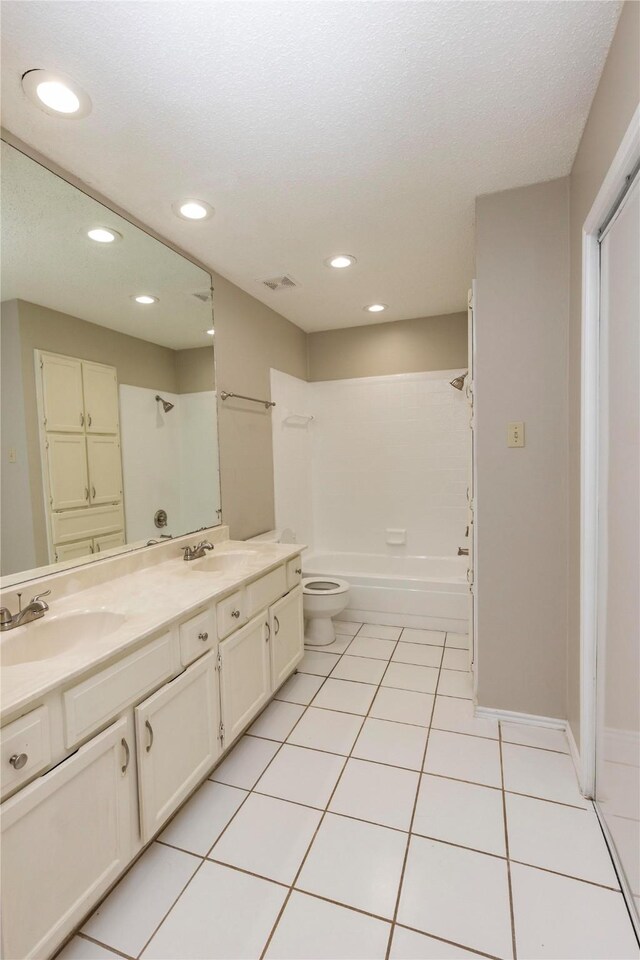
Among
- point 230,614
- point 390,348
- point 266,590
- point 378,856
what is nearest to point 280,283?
point 390,348

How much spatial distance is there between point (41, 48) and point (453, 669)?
3139mm

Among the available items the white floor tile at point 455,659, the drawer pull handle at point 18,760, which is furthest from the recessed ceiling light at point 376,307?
the drawer pull handle at point 18,760

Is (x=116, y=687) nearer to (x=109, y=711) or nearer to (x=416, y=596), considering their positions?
(x=109, y=711)

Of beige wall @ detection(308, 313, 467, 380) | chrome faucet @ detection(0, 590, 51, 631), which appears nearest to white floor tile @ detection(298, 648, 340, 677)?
chrome faucet @ detection(0, 590, 51, 631)

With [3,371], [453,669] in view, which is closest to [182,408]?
[3,371]

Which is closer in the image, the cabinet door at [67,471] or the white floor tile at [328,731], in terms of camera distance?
the cabinet door at [67,471]

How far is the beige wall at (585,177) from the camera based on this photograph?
1.13 metres

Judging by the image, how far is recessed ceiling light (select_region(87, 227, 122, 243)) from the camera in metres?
1.88

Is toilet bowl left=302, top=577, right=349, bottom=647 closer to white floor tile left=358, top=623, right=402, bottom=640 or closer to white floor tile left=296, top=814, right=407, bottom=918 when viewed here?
white floor tile left=358, top=623, right=402, bottom=640

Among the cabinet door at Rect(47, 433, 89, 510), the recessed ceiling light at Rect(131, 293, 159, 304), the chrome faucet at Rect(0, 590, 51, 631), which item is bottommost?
the chrome faucet at Rect(0, 590, 51, 631)

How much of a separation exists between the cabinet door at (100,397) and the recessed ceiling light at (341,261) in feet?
4.65

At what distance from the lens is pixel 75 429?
1.76 meters

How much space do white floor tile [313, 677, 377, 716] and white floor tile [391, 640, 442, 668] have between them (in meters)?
0.40

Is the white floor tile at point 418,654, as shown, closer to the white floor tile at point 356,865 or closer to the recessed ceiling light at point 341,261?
the white floor tile at point 356,865
